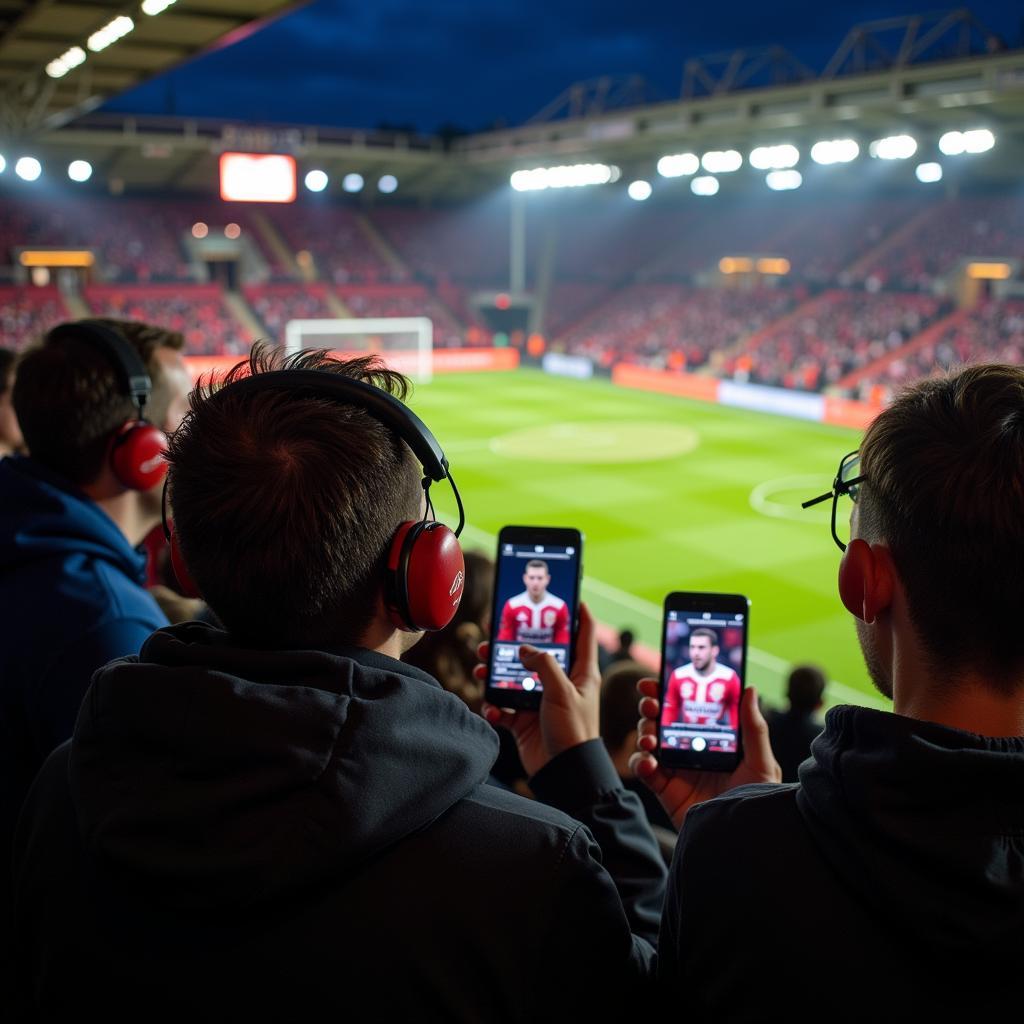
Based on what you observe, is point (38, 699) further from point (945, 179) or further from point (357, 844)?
point (945, 179)

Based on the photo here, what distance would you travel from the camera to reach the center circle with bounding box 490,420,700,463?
26.5 metres

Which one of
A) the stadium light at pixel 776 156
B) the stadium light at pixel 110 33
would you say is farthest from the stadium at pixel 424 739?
the stadium light at pixel 776 156

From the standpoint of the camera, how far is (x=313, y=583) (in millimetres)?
1932

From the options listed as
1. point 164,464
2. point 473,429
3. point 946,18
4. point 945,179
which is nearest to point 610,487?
point 473,429

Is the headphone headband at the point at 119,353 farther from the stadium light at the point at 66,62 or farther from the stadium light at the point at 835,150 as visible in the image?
the stadium light at the point at 835,150

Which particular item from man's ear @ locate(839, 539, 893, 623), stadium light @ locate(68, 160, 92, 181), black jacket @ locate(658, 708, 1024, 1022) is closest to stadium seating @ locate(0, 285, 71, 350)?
stadium light @ locate(68, 160, 92, 181)

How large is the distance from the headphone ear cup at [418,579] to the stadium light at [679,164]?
41172 millimetres

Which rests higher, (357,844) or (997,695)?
(997,695)

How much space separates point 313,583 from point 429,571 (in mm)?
234

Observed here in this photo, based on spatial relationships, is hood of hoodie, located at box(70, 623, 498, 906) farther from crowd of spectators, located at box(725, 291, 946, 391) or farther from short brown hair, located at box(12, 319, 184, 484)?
crowd of spectators, located at box(725, 291, 946, 391)

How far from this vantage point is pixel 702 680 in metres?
3.26

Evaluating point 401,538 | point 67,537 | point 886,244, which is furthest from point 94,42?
point 886,244

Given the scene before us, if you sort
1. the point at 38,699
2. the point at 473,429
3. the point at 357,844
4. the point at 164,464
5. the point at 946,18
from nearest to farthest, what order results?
the point at 357,844 → the point at 38,699 → the point at 164,464 → the point at 946,18 → the point at 473,429

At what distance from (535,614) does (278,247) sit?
56640 millimetres
